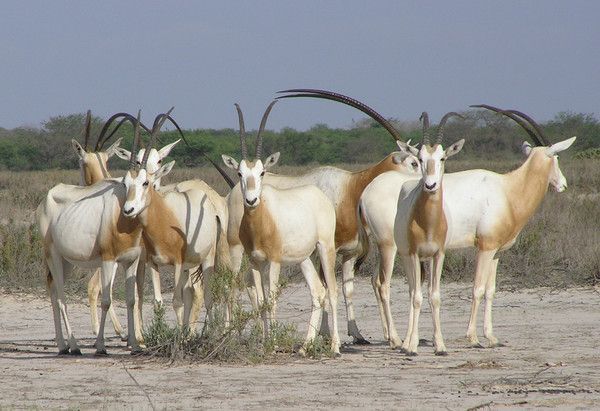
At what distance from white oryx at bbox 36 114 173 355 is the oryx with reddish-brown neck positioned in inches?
6.8

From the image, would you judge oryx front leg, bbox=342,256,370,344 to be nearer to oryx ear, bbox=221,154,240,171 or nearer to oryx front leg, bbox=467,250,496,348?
oryx front leg, bbox=467,250,496,348

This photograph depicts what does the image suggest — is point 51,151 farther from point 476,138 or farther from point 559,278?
point 559,278

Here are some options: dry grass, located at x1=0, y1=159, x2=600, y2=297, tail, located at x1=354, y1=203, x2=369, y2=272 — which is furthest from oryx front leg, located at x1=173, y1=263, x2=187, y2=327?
dry grass, located at x1=0, y1=159, x2=600, y2=297

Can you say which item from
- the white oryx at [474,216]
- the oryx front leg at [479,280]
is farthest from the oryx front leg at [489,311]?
the oryx front leg at [479,280]

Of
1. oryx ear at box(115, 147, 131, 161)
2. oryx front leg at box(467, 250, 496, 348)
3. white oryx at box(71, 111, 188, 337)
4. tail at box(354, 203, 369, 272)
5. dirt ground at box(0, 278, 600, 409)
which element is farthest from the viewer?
oryx ear at box(115, 147, 131, 161)

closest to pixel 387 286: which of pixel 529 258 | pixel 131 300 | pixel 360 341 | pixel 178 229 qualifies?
pixel 360 341

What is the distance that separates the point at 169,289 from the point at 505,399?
29.4 feet

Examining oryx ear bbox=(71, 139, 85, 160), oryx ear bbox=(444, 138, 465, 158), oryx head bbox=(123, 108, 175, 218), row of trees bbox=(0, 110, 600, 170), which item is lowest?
row of trees bbox=(0, 110, 600, 170)

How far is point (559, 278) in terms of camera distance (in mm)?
16000

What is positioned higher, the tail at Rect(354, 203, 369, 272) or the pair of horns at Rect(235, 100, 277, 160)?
the pair of horns at Rect(235, 100, 277, 160)

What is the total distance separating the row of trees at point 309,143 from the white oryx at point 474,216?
2987 cm

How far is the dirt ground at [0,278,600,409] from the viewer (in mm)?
8289

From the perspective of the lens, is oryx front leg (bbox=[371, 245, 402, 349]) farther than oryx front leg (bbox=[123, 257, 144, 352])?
Yes

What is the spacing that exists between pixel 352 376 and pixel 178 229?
2.53 m
